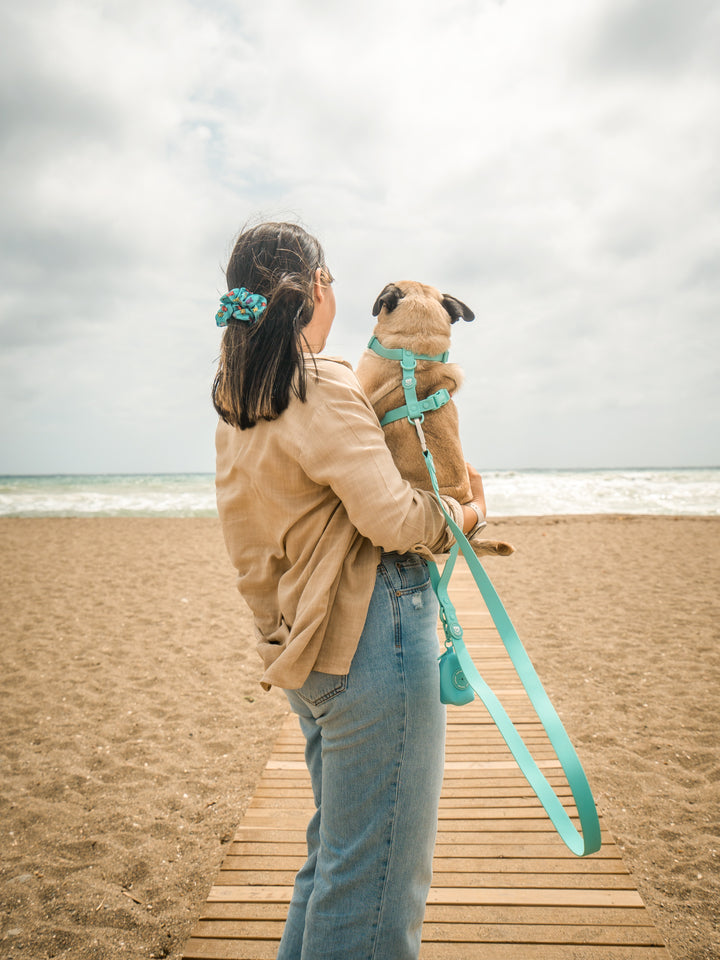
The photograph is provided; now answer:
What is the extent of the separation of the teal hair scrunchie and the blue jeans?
0.58 meters

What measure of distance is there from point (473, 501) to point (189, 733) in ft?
12.5

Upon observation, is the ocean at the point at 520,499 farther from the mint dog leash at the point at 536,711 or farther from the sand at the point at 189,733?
the mint dog leash at the point at 536,711

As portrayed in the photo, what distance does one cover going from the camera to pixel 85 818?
334 cm

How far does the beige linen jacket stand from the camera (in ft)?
3.58

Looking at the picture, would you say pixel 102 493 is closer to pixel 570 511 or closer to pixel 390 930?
pixel 570 511

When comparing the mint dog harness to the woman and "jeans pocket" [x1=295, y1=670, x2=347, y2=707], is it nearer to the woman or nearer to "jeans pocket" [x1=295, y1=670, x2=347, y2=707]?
the woman

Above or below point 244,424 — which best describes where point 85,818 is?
below

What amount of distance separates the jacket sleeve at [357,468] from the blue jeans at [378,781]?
0.47 feet

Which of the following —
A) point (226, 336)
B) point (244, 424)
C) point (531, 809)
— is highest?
point (226, 336)

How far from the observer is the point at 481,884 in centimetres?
228

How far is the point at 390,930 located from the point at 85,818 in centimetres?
291

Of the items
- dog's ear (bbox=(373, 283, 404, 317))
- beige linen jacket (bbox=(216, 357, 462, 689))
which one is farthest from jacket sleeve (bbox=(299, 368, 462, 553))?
dog's ear (bbox=(373, 283, 404, 317))

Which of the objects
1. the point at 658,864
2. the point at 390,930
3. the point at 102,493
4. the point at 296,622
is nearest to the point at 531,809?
the point at 658,864

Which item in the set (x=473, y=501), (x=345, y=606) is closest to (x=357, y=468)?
(x=345, y=606)
